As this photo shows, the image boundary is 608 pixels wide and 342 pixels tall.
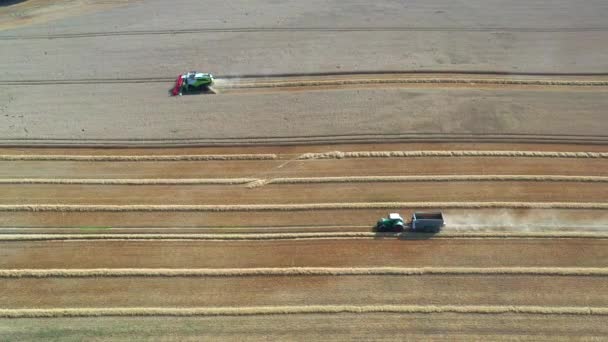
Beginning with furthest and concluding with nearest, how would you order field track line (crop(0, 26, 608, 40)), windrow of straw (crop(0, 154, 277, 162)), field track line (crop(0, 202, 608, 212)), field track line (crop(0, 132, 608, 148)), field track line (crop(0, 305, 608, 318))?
field track line (crop(0, 26, 608, 40)) < field track line (crop(0, 132, 608, 148)) < windrow of straw (crop(0, 154, 277, 162)) < field track line (crop(0, 202, 608, 212)) < field track line (crop(0, 305, 608, 318))

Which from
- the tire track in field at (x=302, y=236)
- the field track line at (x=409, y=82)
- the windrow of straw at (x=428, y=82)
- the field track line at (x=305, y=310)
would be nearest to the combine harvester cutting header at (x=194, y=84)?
the field track line at (x=409, y=82)

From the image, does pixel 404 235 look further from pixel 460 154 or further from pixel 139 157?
pixel 139 157

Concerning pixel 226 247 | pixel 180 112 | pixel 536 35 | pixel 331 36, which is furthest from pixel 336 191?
pixel 536 35

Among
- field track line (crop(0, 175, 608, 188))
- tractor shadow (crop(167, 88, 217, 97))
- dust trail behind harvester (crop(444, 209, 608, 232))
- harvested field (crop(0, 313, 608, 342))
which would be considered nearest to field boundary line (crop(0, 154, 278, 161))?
field track line (crop(0, 175, 608, 188))

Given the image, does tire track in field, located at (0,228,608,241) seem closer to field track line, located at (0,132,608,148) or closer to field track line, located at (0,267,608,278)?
field track line, located at (0,267,608,278)

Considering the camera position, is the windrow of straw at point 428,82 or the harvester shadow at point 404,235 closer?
the harvester shadow at point 404,235

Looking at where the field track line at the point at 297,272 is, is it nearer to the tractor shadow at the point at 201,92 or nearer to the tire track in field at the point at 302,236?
the tire track in field at the point at 302,236
